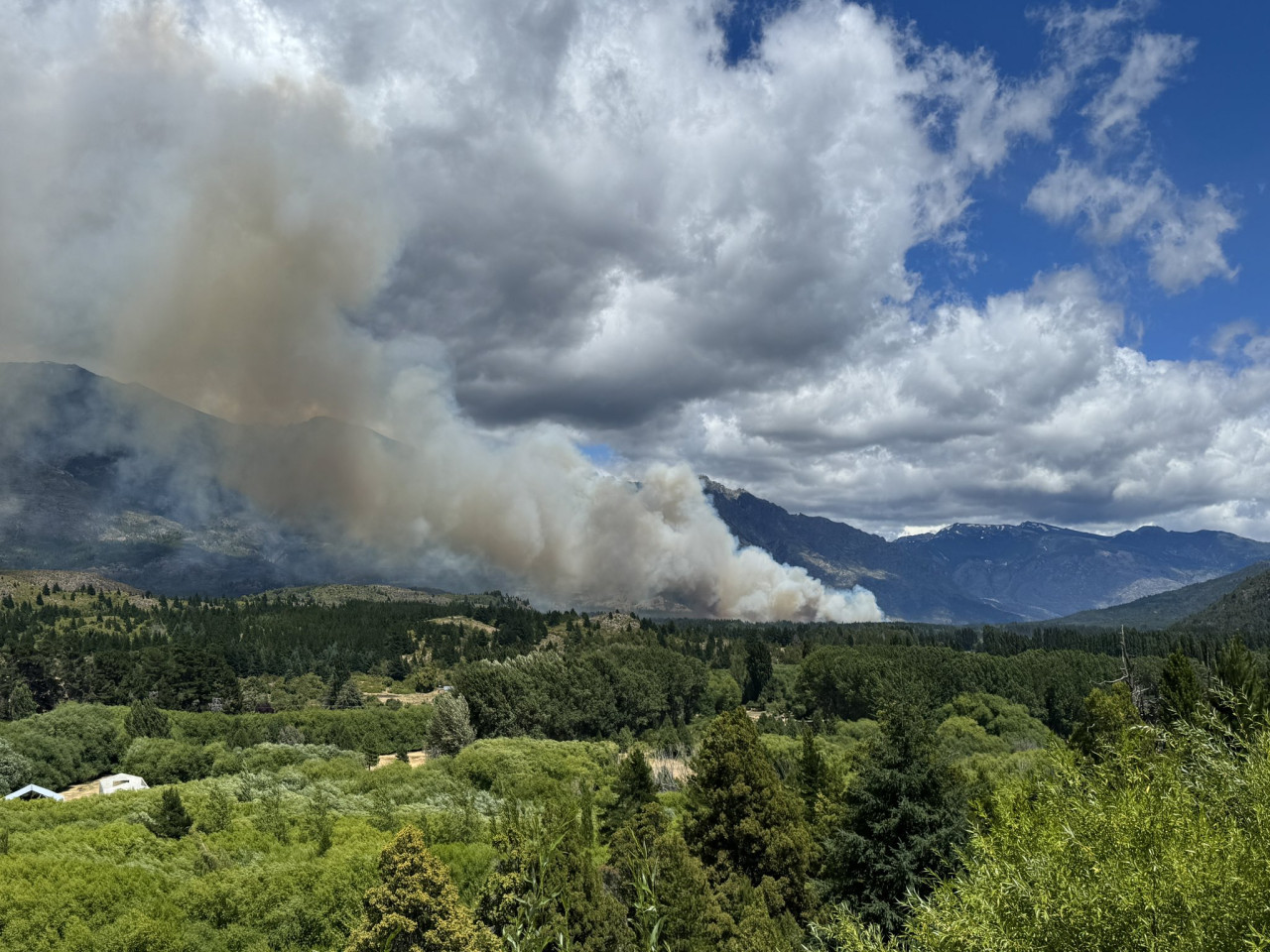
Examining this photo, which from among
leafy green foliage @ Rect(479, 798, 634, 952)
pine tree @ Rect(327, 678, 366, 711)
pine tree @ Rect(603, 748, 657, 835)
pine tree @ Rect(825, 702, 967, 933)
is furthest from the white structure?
pine tree @ Rect(825, 702, 967, 933)

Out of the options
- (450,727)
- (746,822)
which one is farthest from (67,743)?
(746,822)

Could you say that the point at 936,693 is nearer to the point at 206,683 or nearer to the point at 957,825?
the point at 957,825

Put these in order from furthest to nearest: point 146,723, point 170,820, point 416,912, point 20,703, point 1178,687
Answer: point 20,703 → point 146,723 → point 1178,687 → point 170,820 → point 416,912

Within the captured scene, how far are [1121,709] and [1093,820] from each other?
6963cm

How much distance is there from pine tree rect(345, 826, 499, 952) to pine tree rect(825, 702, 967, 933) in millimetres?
16096

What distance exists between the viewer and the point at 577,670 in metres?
139

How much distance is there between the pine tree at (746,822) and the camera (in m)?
44.0

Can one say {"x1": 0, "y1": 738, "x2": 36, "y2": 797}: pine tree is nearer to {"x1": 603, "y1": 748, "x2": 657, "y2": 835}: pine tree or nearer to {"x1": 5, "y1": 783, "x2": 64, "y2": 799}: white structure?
{"x1": 5, "y1": 783, "x2": 64, "y2": 799}: white structure

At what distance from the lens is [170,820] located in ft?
183

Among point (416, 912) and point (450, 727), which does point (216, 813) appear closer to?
point (416, 912)

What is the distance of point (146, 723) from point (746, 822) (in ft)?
345

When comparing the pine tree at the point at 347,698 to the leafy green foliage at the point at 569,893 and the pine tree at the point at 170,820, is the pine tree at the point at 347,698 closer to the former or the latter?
the pine tree at the point at 170,820

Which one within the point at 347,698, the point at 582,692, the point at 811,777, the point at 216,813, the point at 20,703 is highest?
the point at 811,777

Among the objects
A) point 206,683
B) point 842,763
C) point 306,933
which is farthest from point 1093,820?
point 206,683
